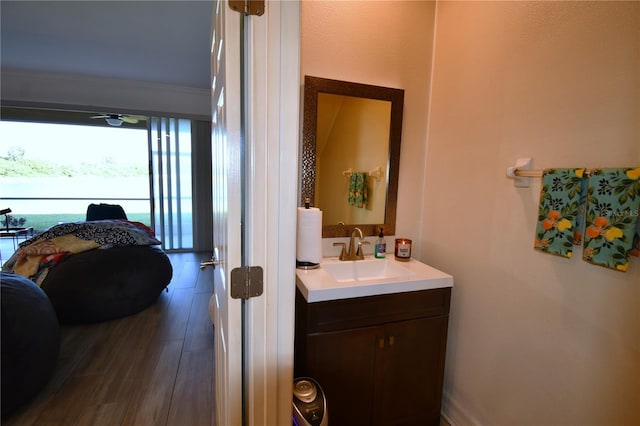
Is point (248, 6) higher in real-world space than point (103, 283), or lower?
higher

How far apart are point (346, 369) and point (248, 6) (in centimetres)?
138

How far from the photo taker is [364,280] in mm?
1442

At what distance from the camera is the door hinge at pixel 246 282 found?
0.81m

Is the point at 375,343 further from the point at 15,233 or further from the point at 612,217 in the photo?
the point at 15,233

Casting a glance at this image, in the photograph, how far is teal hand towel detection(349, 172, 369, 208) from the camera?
68.8 inches

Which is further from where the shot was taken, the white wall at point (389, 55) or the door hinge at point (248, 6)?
the white wall at point (389, 55)

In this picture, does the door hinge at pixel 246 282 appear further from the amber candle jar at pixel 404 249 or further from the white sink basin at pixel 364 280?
the amber candle jar at pixel 404 249

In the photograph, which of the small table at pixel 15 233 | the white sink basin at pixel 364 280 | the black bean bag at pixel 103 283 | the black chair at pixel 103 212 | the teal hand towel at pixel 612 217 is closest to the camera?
the teal hand towel at pixel 612 217

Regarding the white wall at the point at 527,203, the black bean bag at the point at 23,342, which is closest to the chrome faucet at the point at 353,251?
the white wall at the point at 527,203

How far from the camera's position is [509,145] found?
4.31 feet

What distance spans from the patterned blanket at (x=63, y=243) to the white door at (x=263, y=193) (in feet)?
8.51

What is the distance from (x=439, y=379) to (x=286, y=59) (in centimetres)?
163

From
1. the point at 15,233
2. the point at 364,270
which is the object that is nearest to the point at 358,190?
the point at 364,270

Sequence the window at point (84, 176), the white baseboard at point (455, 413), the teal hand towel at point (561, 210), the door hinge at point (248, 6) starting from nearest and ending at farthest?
1. the door hinge at point (248, 6)
2. the teal hand towel at point (561, 210)
3. the white baseboard at point (455, 413)
4. the window at point (84, 176)
